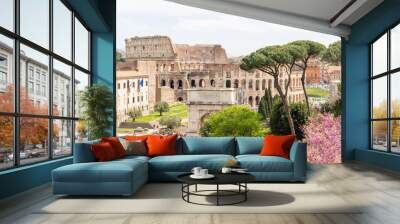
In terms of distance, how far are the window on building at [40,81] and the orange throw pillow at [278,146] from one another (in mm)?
3585

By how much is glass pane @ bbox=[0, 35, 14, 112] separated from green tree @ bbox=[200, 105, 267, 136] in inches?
419

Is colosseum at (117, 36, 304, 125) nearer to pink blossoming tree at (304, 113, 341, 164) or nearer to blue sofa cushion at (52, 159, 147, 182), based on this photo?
pink blossoming tree at (304, 113, 341, 164)

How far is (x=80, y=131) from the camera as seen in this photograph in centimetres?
864

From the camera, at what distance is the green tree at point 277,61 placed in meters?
16.4

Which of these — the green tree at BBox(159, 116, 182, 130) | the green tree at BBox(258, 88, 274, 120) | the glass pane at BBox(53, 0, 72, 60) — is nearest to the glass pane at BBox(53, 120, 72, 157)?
the glass pane at BBox(53, 0, 72, 60)

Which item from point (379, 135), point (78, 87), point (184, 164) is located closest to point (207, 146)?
point (184, 164)

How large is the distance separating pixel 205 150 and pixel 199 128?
9024 millimetres

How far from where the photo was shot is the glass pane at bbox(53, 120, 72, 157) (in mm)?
7163

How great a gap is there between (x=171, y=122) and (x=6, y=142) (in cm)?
1101

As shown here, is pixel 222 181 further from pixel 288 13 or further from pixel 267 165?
pixel 288 13

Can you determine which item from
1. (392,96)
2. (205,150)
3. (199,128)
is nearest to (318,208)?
(205,150)

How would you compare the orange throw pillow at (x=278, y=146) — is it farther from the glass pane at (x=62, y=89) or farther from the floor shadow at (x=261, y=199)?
the glass pane at (x=62, y=89)

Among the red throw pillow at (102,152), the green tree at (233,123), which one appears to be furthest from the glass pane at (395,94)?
the green tree at (233,123)

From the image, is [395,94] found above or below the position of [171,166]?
above
